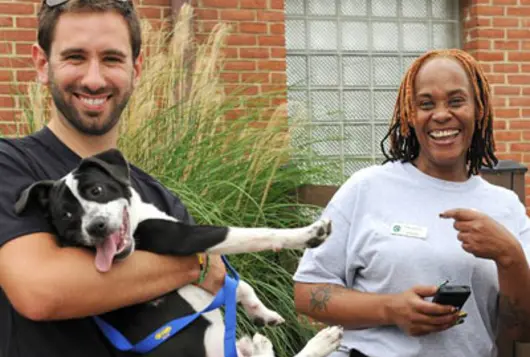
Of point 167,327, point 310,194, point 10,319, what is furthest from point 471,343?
point 310,194

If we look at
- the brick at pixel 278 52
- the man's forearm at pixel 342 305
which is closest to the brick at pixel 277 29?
the brick at pixel 278 52

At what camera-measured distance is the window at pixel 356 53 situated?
24.9 feet

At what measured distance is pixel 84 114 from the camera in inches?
92.4

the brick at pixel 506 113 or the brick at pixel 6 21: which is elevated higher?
the brick at pixel 6 21

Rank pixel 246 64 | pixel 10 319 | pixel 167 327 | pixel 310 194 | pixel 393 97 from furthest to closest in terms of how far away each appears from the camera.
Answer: pixel 393 97 → pixel 246 64 → pixel 310 194 → pixel 167 327 → pixel 10 319

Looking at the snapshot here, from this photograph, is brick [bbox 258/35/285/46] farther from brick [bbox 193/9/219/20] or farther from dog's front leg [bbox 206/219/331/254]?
dog's front leg [bbox 206/219/331/254]

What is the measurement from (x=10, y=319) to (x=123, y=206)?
0.42 meters

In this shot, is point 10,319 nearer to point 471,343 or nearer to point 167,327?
point 167,327

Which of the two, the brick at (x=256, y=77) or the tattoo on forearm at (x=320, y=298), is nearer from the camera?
the tattoo on forearm at (x=320, y=298)

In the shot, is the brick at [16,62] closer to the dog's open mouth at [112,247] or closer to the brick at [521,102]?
the brick at [521,102]

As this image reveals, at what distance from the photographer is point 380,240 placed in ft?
10.1

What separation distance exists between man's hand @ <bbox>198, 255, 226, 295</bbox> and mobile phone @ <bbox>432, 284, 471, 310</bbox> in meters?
0.73

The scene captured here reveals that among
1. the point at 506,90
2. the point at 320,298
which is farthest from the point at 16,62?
the point at 320,298

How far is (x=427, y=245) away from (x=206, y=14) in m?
4.40
